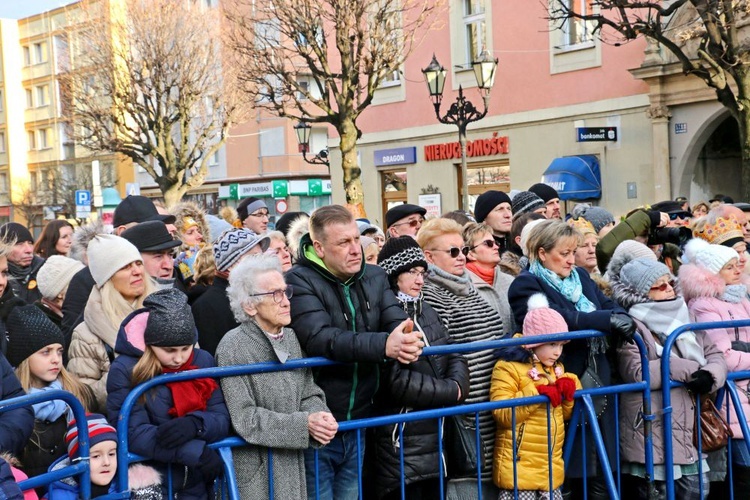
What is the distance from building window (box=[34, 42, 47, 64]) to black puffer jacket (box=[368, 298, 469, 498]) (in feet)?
205

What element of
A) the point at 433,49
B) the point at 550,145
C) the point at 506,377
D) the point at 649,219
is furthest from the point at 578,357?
the point at 433,49

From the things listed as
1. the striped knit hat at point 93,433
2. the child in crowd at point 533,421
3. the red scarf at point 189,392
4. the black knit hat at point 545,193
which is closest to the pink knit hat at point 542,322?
the child in crowd at point 533,421

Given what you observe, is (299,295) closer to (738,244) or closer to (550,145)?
(738,244)

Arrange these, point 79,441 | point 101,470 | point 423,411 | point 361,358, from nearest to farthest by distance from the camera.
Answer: point 79,441 → point 101,470 → point 361,358 → point 423,411

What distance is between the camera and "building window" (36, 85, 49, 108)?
62.0 meters

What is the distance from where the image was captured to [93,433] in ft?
12.6

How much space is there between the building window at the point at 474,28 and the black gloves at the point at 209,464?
2169 centimetres

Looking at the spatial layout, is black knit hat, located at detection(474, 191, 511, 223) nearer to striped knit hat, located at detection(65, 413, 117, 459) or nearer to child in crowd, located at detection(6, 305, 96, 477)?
child in crowd, located at detection(6, 305, 96, 477)

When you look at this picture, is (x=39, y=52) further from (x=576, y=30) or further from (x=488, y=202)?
(x=488, y=202)

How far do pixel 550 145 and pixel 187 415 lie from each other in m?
19.9

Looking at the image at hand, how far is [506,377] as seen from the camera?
4.96 meters

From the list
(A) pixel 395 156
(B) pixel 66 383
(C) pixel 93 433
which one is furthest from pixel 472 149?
(C) pixel 93 433

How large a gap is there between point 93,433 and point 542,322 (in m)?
2.37

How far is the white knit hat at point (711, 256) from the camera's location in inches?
238
